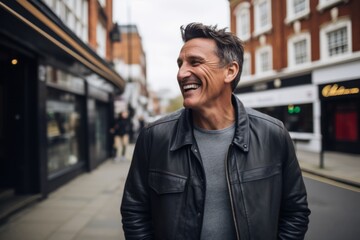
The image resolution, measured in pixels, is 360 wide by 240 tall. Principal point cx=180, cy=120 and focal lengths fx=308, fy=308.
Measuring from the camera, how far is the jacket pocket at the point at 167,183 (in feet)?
5.59

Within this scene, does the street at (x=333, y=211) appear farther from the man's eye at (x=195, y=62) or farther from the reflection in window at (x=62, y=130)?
the reflection in window at (x=62, y=130)

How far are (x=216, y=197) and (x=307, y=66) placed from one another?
1551 cm

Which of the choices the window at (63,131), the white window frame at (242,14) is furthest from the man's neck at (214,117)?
the white window frame at (242,14)

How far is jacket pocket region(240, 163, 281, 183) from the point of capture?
5.53 ft

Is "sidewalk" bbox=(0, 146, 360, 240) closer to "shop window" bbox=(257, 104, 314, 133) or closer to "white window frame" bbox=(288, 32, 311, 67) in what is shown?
"shop window" bbox=(257, 104, 314, 133)

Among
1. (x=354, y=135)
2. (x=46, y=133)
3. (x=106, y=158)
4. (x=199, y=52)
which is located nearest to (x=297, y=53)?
(x=354, y=135)

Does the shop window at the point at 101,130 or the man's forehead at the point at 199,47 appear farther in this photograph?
the shop window at the point at 101,130

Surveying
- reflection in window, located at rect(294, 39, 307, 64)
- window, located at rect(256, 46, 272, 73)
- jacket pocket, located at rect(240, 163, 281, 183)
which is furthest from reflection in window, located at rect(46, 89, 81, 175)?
window, located at rect(256, 46, 272, 73)

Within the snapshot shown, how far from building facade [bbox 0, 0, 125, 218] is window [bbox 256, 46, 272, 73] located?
12588 mm

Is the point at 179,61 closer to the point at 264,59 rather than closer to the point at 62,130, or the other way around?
the point at 62,130

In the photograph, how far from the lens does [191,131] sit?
1817mm

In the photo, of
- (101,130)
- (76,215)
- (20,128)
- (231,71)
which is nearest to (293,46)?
(101,130)

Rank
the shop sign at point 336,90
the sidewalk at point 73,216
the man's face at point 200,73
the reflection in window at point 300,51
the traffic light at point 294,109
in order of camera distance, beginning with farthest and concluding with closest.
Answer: the reflection in window at point 300,51 → the traffic light at point 294,109 → the shop sign at point 336,90 → the sidewalk at point 73,216 → the man's face at point 200,73

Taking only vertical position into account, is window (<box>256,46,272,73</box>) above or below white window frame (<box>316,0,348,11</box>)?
below
